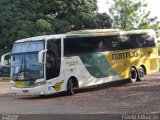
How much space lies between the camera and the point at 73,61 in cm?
2175

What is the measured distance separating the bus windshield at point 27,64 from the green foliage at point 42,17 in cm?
1782

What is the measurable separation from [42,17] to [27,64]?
68.0ft

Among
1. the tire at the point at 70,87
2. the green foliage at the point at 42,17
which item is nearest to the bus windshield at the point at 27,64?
the tire at the point at 70,87

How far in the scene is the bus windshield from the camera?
2052cm

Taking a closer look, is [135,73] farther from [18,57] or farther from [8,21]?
[8,21]

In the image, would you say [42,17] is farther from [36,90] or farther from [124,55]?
[36,90]

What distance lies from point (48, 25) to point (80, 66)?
17.9 meters

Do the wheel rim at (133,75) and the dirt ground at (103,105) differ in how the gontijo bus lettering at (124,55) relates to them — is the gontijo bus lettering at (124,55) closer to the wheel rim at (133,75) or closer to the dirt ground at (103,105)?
the wheel rim at (133,75)

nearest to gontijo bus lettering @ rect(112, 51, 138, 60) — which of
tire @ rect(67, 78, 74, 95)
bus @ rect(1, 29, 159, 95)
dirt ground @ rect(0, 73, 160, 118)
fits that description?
bus @ rect(1, 29, 159, 95)

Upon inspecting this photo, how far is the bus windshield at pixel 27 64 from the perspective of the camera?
20516 millimetres

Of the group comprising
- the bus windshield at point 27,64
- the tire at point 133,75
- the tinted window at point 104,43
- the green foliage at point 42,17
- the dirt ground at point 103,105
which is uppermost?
the green foliage at point 42,17

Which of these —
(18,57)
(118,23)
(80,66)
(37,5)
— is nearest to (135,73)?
(80,66)

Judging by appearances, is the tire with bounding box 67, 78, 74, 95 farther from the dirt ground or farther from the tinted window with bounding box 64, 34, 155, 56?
the tinted window with bounding box 64, 34, 155, 56

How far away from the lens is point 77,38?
2231cm
